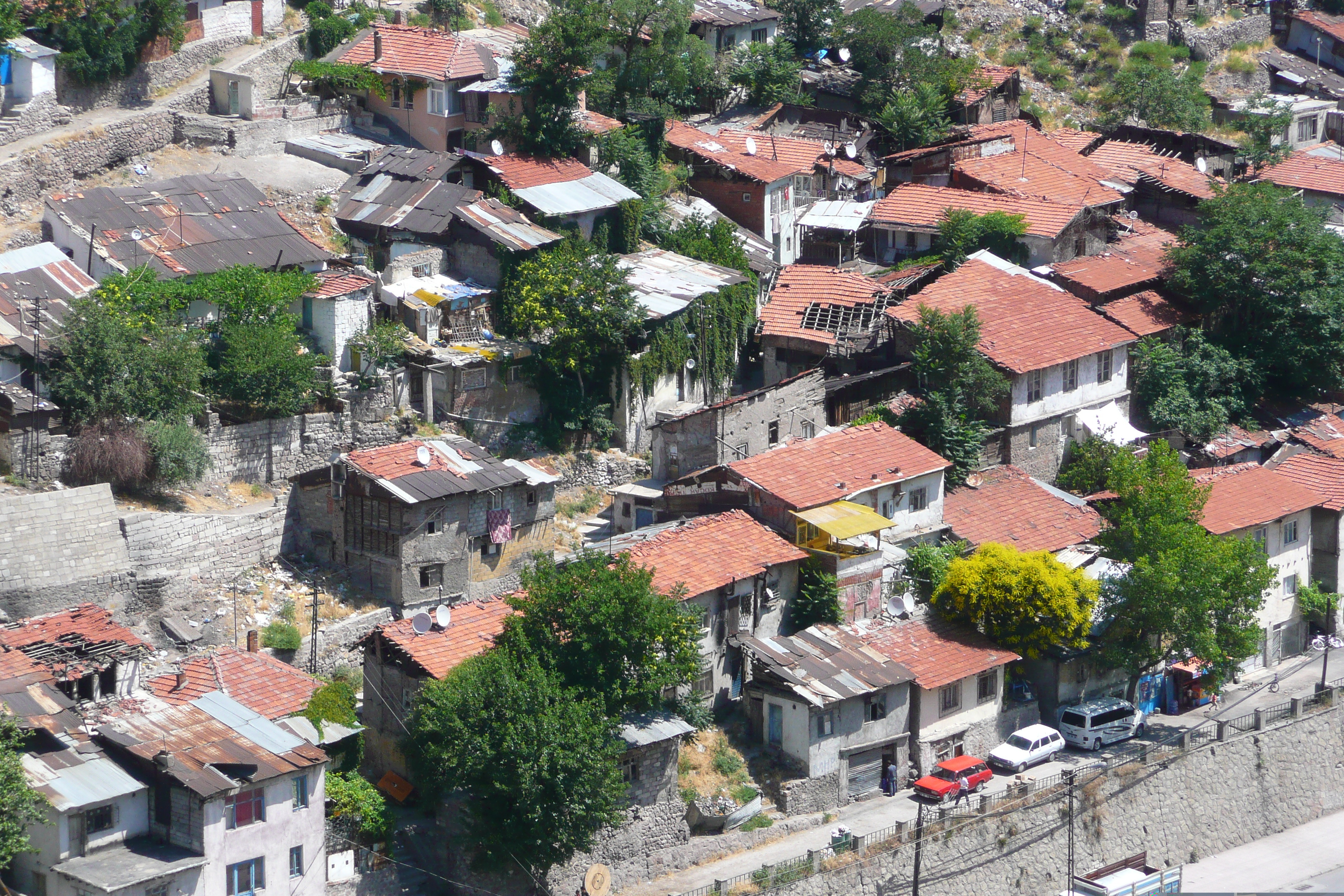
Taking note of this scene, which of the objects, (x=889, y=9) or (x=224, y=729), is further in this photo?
(x=889, y=9)

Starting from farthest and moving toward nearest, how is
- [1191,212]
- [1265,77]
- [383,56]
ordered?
[1265,77] < [1191,212] < [383,56]

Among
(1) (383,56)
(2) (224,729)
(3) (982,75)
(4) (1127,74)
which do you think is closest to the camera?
(2) (224,729)

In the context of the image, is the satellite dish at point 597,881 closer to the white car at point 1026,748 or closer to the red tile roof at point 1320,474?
the white car at point 1026,748

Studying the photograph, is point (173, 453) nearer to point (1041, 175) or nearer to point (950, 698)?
point (950, 698)

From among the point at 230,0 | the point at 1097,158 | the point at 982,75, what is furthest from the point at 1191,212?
the point at 230,0

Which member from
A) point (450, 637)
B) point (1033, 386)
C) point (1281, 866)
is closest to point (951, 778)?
point (1281, 866)

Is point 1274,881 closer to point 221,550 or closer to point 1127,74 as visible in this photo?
point 221,550

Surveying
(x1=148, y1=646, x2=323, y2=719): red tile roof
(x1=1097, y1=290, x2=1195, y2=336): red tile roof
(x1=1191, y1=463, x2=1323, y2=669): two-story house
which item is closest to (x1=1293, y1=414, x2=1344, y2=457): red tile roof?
(x1=1191, y1=463, x2=1323, y2=669): two-story house
